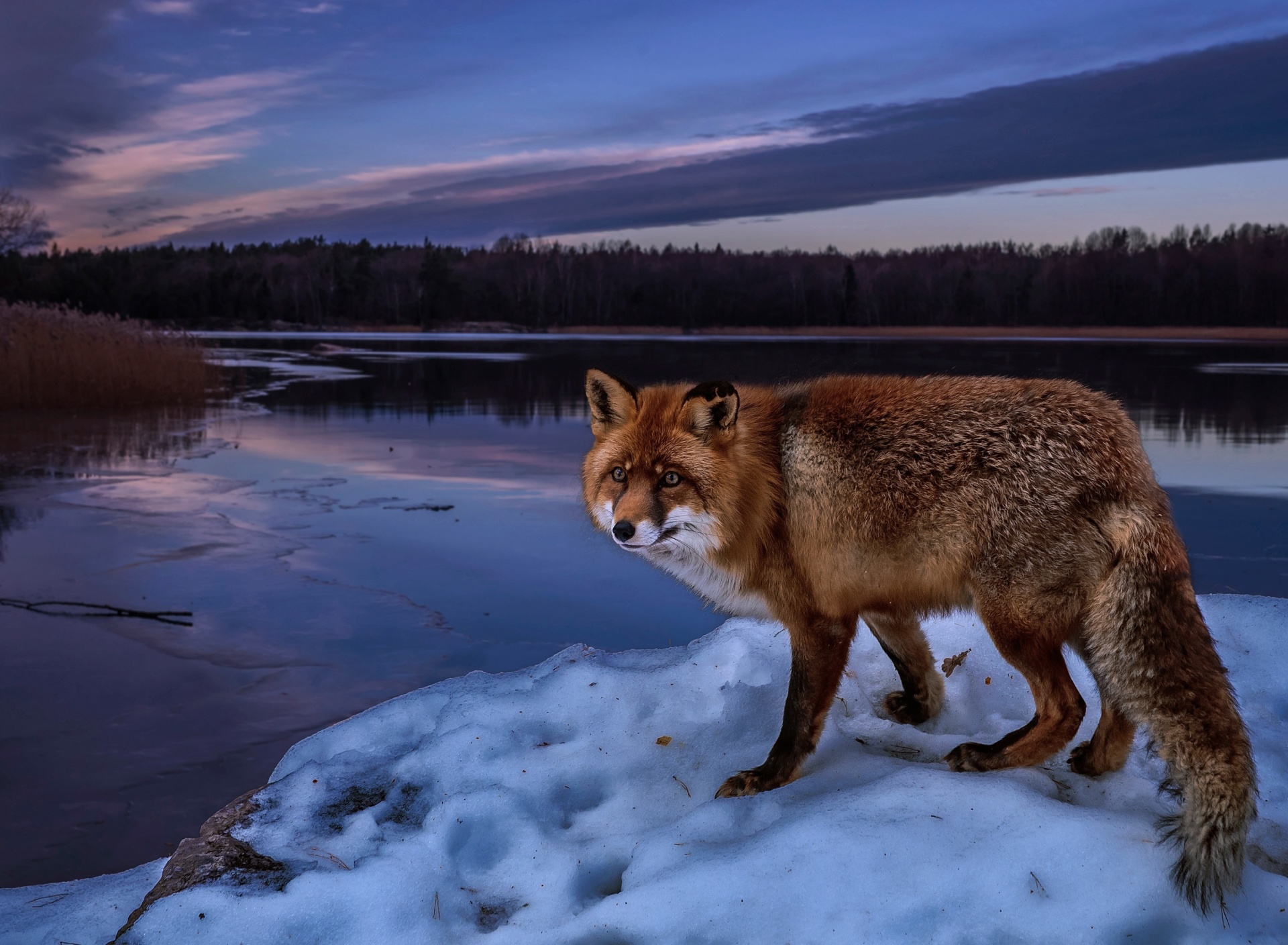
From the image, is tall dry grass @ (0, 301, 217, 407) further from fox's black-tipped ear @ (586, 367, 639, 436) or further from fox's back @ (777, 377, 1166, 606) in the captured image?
fox's back @ (777, 377, 1166, 606)

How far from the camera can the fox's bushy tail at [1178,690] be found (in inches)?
110

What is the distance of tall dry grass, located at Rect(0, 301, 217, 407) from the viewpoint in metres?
18.2

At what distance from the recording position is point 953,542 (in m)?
3.50

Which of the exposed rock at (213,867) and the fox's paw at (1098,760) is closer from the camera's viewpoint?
the exposed rock at (213,867)

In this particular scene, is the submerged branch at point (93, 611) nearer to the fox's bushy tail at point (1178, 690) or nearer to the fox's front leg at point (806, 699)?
the fox's front leg at point (806, 699)

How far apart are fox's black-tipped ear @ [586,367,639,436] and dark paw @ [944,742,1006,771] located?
78.8 inches

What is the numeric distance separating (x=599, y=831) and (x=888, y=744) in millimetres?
1381

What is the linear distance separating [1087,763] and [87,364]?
20610 mm

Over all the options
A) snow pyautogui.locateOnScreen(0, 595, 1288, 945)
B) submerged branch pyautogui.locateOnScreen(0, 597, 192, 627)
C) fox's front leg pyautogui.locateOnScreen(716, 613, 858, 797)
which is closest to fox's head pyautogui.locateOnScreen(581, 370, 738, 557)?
fox's front leg pyautogui.locateOnScreen(716, 613, 858, 797)

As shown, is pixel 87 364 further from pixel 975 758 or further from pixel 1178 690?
pixel 1178 690

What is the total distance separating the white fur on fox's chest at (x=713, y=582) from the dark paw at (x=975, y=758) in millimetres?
936

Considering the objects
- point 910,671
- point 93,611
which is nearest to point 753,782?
point 910,671

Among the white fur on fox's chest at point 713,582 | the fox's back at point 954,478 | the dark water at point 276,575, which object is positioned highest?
the fox's back at point 954,478

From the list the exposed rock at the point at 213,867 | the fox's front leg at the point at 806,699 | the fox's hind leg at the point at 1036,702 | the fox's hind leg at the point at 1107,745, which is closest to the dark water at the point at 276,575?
the exposed rock at the point at 213,867
